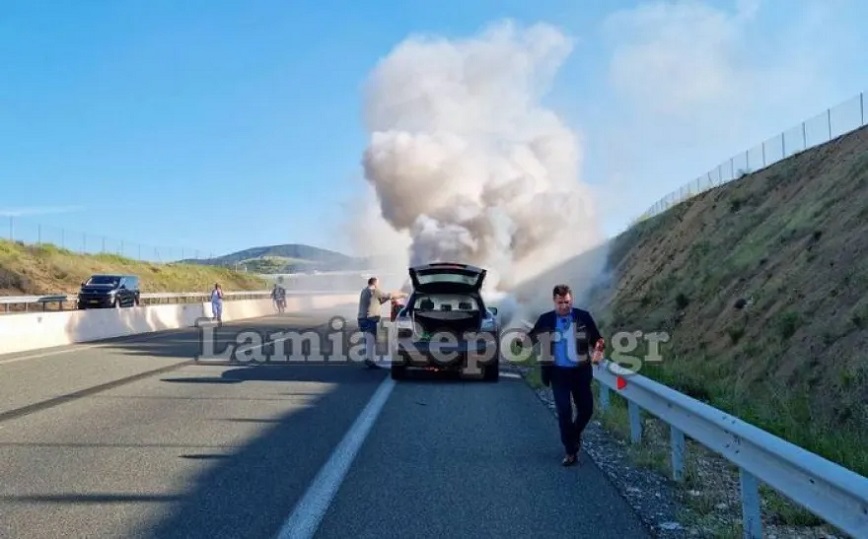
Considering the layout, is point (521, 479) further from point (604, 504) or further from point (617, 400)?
point (617, 400)

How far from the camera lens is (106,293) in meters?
38.3

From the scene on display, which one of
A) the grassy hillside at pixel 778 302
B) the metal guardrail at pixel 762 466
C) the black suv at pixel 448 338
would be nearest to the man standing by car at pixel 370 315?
the black suv at pixel 448 338

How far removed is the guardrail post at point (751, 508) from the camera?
4.90 m

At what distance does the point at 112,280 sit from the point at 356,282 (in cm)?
6546

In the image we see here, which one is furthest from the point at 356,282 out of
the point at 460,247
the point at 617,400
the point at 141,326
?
the point at 617,400

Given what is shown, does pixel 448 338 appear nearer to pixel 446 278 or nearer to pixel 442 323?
pixel 442 323

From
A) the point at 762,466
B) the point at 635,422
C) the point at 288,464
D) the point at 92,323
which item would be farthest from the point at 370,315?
the point at 92,323

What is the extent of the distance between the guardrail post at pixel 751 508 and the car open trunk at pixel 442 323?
8.97 m

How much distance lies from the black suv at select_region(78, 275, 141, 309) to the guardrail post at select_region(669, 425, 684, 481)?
116ft

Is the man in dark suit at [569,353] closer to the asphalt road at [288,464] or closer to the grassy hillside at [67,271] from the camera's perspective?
the asphalt road at [288,464]

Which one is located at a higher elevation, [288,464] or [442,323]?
[442,323]

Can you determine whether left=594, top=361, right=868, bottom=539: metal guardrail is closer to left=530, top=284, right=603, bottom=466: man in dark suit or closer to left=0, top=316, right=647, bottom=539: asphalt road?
left=530, top=284, right=603, bottom=466: man in dark suit

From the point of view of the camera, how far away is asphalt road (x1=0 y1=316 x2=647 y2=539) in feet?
17.9

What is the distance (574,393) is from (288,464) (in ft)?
8.82
